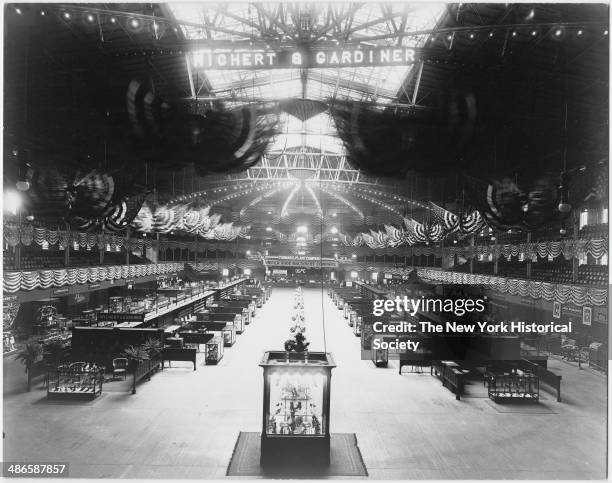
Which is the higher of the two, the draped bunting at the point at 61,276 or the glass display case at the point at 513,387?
the draped bunting at the point at 61,276

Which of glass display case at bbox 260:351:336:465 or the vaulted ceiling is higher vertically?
the vaulted ceiling

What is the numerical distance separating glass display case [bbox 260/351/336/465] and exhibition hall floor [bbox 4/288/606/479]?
0.88 meters

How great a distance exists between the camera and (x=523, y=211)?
7.46 m

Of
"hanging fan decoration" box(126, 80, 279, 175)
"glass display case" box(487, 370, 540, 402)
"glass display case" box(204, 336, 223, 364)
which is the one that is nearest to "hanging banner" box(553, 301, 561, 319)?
"glass display case" box(487, 370, 540, 402)

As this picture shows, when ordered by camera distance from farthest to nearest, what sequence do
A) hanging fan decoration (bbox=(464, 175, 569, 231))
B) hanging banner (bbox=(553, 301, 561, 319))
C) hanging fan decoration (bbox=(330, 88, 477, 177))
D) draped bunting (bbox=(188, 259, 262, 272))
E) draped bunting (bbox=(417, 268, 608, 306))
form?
draped bunting (bbox=(188, 259, 262, 272)), hanging banner (bbox=(553, 301, 561, 319)), draped bunting (bbox=(417, 268, 608, 306)), hanging fan decoration (bbox=(464, 175, 569, 231)), hanging fan decoration (bbox=(330, 88, 477, 177))

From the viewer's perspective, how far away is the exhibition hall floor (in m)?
6.88

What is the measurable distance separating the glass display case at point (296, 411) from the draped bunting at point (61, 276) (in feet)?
27.0

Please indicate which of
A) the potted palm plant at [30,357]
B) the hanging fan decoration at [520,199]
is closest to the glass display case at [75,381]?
the potted palm plant at [30,357]

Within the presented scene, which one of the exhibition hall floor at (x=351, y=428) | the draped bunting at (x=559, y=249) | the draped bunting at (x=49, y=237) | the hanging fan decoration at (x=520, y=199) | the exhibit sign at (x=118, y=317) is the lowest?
the exhibition hall floor at (x=351, y=428)

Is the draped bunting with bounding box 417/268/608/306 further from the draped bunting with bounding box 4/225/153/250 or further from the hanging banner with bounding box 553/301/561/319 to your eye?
the draped bunting with bounding box 4/225/153/250

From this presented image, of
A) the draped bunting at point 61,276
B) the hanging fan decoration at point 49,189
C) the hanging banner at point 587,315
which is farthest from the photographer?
the hanging banner at point 587,315

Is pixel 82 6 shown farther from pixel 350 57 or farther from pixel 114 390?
pixel 114 390

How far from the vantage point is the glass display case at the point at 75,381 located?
9508 millimetres

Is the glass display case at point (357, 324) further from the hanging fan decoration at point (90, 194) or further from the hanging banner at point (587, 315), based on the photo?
the hanging fan decoration at point (90, 194)
